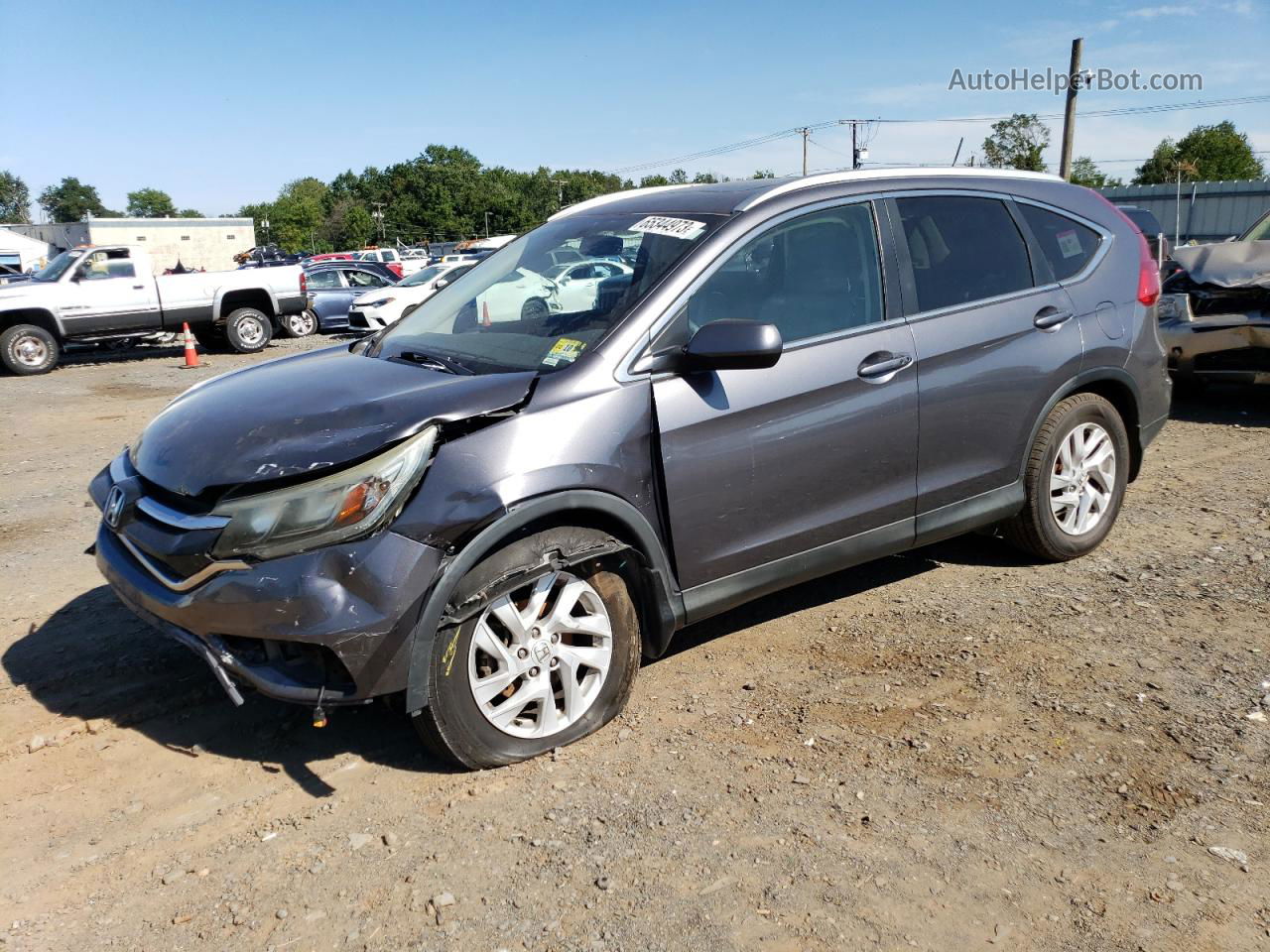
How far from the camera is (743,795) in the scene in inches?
126

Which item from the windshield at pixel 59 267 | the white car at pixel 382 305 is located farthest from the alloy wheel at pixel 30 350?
the white car at pixel 382 305

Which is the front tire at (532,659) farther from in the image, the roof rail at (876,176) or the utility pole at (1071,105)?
the utility pole at (1071,105)

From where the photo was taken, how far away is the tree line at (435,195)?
7431 centimetres

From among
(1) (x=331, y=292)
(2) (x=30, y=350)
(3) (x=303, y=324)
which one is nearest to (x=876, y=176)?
(2) (x=30, y=350)

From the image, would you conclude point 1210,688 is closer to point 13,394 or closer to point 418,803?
point 418,803

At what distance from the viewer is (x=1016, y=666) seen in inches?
160

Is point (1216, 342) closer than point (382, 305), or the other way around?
point (1216, 342)

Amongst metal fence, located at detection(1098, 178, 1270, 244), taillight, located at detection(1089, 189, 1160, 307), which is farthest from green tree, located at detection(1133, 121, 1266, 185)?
taillight, located at detection(1089, 189, 1160, 307)

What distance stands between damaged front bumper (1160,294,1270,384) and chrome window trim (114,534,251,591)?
714 centimetres

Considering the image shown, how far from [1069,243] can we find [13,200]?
19121 cm

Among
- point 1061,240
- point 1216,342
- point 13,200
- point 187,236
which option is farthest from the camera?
point 13,200

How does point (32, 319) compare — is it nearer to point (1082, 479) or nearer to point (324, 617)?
point (324, 617)

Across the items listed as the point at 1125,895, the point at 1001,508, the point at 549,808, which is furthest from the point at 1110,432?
the point at 549,808

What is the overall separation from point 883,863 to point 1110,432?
305 cm
